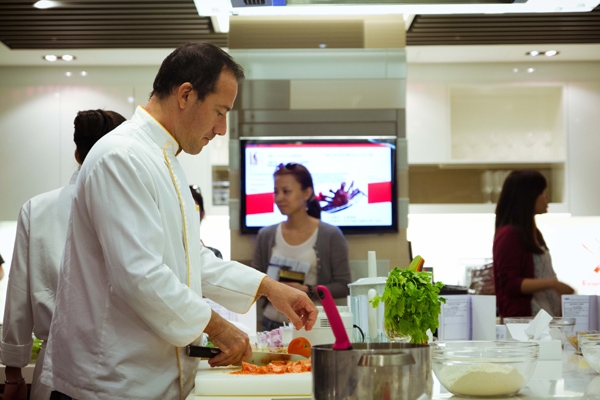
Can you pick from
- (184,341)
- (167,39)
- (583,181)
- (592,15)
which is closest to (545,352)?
(184,341)

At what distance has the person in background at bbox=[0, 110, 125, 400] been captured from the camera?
7.23ft

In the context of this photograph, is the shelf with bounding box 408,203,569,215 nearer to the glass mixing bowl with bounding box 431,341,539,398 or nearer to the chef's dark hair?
the chef's dark hair

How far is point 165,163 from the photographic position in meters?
1.68

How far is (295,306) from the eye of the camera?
70.1 inches

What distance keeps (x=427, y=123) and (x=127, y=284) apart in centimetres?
413

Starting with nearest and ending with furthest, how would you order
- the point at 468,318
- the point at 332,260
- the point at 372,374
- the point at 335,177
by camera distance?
1. the point at 372,374
2. the point at 468,318
3. the point at 332,260
4. the point at 335,177

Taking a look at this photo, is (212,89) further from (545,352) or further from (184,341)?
(545,352)

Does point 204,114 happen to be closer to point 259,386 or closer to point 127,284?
point 127,284

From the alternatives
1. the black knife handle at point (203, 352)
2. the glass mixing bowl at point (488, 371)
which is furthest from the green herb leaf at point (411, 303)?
the black knife handle at point (203, 352)

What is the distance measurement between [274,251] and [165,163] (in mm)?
2277

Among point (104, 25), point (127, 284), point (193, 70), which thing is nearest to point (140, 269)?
point (127, 284)

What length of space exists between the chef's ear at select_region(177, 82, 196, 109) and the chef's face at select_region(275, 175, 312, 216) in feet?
7.57

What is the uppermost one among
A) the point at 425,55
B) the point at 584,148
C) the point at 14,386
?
the point at 425,55

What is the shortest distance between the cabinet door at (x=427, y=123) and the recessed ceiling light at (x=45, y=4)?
2.51m
